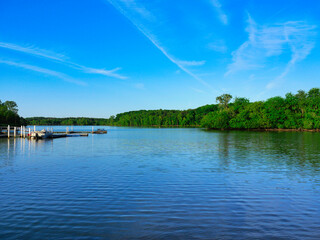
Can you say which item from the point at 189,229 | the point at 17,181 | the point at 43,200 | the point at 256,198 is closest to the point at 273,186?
the point at 256,198

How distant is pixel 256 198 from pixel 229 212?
2.61m

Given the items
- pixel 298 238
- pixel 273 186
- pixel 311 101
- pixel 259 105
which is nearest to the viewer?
pixel 298 238

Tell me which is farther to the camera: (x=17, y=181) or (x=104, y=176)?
(x=104, y=176)

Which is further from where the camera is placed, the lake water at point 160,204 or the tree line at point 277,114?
the tree line at point 277,114

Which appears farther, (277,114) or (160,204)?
(277,114)

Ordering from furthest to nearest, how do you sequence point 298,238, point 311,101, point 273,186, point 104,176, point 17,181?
1. point 311,101
2. point 104,176
3. point 17,181
4. point 273,186
5. point 298,238

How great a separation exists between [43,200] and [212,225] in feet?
24.6

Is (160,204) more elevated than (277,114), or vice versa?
(277,114)

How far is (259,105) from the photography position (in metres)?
119

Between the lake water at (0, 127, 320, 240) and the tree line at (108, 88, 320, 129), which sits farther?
the tree line at (108, 88, 320, 129)

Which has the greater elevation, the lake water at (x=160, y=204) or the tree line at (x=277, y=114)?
the tree line at (x=277, y=114)

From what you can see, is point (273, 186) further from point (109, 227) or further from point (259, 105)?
point (259, 105)

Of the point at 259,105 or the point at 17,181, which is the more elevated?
the point at 259,105

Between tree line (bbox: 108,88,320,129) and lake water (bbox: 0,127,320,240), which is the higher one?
tree line (bbox: 108,88,320,129)
